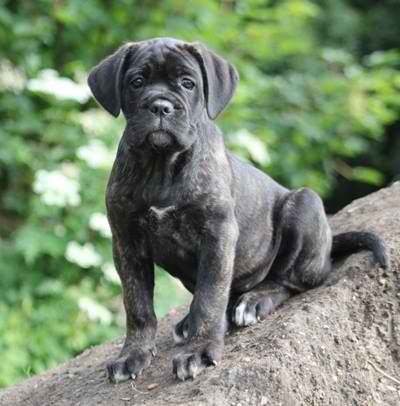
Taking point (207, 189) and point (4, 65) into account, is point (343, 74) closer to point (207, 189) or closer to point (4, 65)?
point (4, 65)

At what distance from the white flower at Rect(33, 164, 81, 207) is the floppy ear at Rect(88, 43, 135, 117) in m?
4.23

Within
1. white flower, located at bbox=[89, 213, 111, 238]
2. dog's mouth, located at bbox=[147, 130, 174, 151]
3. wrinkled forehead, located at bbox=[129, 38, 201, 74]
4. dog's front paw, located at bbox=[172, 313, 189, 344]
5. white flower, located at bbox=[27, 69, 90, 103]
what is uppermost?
white flower, located at bbox=[27, 69, 90, 103]

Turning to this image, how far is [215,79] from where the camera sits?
5535 mm

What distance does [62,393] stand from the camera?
602 centimetres

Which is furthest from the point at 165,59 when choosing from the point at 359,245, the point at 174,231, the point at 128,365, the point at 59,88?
the point at 59,88

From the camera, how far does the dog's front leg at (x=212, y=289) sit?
5375 millimetres

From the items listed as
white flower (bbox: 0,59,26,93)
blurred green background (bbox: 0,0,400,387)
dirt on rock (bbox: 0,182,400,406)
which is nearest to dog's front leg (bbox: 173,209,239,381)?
dirt on rock (bbox: 0,182,400,406)

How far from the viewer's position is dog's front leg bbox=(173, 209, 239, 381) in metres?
5.38

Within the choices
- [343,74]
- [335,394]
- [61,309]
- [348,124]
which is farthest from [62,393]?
[343,74]

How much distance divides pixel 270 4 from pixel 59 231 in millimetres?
7520

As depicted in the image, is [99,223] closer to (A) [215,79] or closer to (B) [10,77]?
(B) [10,77]

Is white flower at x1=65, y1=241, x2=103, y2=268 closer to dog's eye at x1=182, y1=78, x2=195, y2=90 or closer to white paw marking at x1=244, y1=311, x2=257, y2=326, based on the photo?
white paw marking at x1=244, y1=311, x2=257, y2=326

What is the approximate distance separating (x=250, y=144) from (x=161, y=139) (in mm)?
5539

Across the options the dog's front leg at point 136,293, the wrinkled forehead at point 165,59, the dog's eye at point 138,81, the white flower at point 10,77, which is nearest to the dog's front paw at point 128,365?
the dog's front leg at point 136,293
